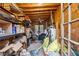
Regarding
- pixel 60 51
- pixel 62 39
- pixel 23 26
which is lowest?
pixel 60 51

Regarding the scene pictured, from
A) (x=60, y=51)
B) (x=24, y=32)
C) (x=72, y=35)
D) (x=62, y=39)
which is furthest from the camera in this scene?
(x=24, y=32)

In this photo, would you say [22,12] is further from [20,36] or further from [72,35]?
[72,35]

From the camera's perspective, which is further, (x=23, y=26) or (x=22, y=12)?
(x=23, y=26)

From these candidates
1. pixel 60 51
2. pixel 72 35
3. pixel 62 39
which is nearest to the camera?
pixel 72 35

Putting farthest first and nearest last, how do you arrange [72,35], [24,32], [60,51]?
[24,32] < [60,51] < [72,35]

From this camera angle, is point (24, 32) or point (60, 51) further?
point (24, 32)

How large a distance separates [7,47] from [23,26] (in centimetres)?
42

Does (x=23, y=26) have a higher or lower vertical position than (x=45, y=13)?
lower

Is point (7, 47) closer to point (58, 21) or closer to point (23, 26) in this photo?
point (23, 26)

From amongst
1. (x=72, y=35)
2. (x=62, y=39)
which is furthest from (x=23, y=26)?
(x=72, y=35)

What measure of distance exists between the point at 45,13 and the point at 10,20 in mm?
505

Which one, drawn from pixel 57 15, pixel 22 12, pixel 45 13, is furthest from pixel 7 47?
pixel 57 15

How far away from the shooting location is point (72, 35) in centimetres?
126

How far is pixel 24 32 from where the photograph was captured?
5.99ft
